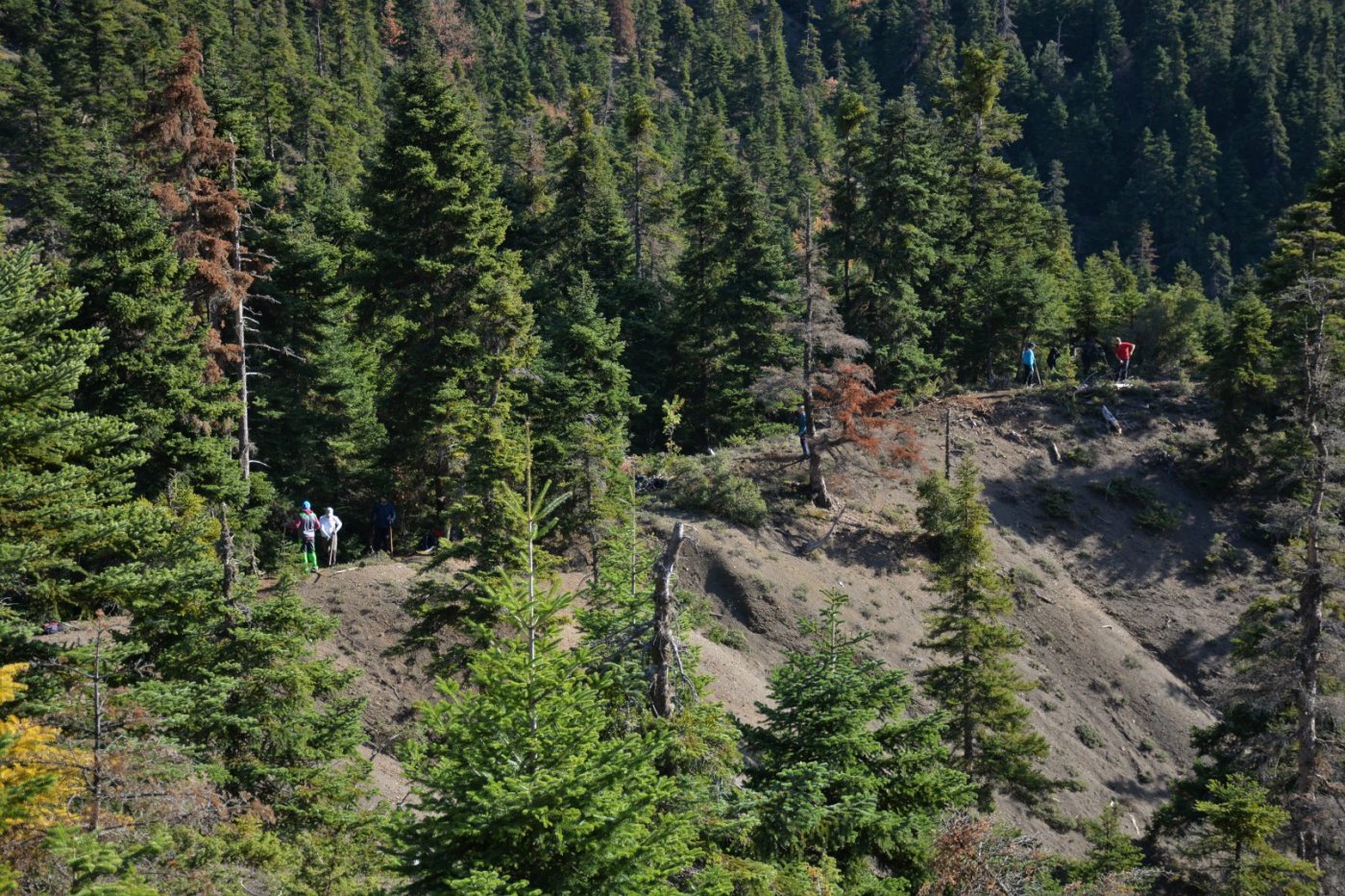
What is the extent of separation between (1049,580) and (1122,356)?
1189cm

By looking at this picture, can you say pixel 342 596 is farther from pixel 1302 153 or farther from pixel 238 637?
pixel 1302 153

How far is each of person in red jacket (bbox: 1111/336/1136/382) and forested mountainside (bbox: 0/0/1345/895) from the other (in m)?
0.19

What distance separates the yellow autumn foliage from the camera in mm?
7953

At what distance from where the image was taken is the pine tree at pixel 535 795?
8.68 metres

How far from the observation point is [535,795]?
859 cm

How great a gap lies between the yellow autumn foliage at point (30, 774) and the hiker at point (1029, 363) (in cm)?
3824

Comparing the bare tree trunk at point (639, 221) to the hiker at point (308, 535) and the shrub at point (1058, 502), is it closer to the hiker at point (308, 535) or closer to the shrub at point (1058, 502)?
the shrub at point (1058, 502)

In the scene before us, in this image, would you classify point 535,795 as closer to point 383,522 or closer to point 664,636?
point 664,636

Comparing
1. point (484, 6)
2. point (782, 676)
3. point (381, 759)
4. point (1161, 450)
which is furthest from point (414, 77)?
point (484, 6)

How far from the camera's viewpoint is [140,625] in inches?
539

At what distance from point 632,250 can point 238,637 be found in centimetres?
3213

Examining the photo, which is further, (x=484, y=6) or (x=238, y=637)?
(x=484, y=6)

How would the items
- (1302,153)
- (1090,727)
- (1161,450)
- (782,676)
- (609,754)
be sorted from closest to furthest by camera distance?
1. (609,754)
2. (782,676)
3. (1090,727)
4. (1161,450)
5. (1302,153)

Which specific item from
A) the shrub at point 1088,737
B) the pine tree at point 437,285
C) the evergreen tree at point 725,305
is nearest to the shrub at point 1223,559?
the shrub at point 1088,737
